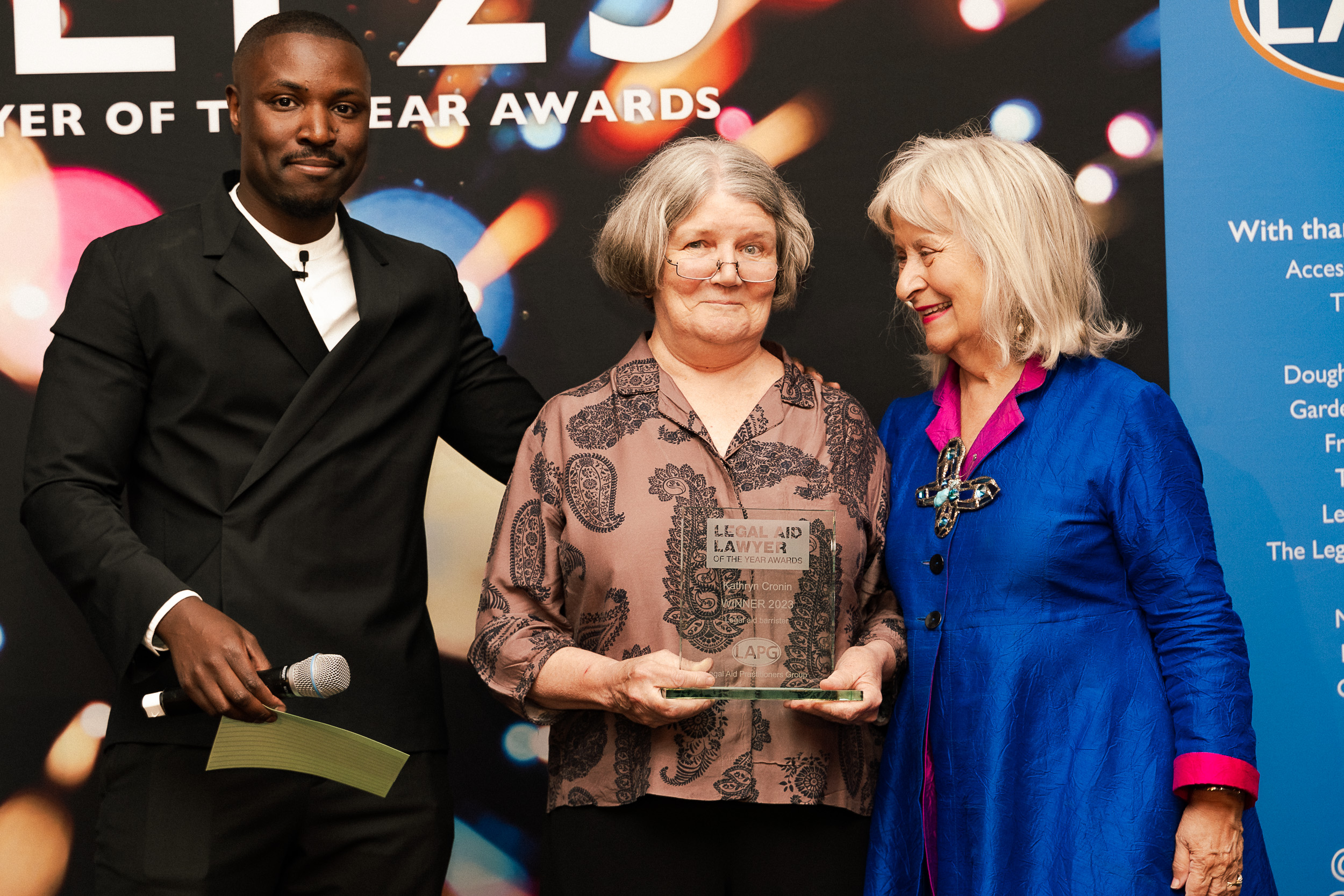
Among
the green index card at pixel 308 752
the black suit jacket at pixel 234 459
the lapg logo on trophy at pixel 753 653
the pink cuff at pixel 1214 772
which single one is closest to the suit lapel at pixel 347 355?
the black suit jacket at pixel 234 459

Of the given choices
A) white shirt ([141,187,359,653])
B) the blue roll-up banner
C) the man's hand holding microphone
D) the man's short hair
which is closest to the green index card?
the man's hand holding microphone

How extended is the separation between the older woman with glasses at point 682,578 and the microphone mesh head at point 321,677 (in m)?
0.31

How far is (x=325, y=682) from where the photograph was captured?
180 cm

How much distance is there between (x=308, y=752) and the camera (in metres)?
1.97

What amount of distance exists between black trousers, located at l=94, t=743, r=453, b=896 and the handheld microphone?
23cm

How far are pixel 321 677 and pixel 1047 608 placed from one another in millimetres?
1199

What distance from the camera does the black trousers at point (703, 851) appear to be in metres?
1.99

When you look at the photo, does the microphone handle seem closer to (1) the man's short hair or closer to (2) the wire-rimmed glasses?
(2) the wire-rimmed glasses

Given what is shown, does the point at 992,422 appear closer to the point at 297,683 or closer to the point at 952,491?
the point at 952,491

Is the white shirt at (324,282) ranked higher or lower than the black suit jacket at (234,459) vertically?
higher

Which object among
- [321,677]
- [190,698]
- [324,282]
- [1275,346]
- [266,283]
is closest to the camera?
[321,677]

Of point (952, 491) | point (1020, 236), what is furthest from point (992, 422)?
point (1020, 236)

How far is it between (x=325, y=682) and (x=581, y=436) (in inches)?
24.6

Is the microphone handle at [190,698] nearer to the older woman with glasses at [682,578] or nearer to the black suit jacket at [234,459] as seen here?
the black suit jacket at [234,459]
